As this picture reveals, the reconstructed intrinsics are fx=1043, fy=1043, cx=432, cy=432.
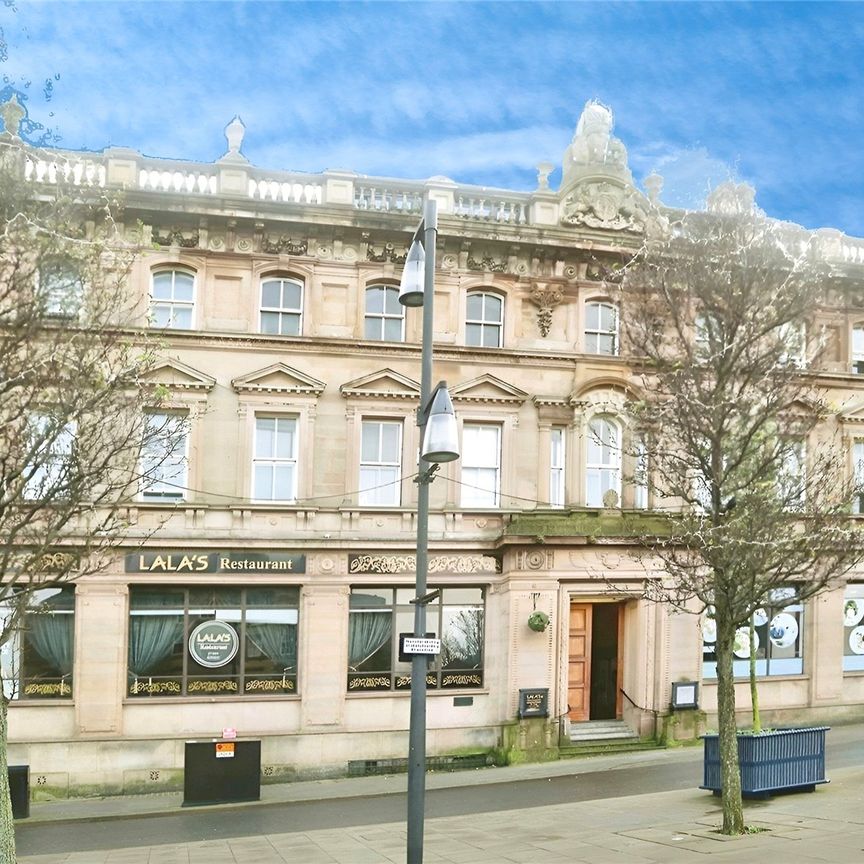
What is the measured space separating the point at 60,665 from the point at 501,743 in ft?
32.8

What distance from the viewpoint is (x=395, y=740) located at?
23.9 metres

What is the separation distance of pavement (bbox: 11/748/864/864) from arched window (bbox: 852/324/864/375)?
11.9m

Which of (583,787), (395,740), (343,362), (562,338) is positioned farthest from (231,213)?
(583,787)

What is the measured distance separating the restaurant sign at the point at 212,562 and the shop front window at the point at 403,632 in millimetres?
1752

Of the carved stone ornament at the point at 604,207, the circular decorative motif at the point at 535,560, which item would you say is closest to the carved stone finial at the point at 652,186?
the carved stone ornament at the point at 604,207

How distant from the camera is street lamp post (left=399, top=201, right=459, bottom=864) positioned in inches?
463

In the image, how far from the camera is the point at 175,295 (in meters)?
24.0

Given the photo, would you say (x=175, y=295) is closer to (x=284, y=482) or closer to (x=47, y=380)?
(x=284, y=482)

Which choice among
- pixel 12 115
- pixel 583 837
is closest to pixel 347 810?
pixel 583 837

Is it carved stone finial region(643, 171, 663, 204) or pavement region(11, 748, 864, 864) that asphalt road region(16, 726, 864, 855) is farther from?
carved stone finial region(643, 171, 663, 204)

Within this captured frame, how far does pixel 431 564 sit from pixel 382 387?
431 cm

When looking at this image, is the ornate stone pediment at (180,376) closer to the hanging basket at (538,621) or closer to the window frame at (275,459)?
the window frame at (275,459)

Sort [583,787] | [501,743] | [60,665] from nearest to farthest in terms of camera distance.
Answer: [583,787] → [60,665] → [501,743]

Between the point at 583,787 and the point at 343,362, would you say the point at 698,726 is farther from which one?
the point at 343,362
